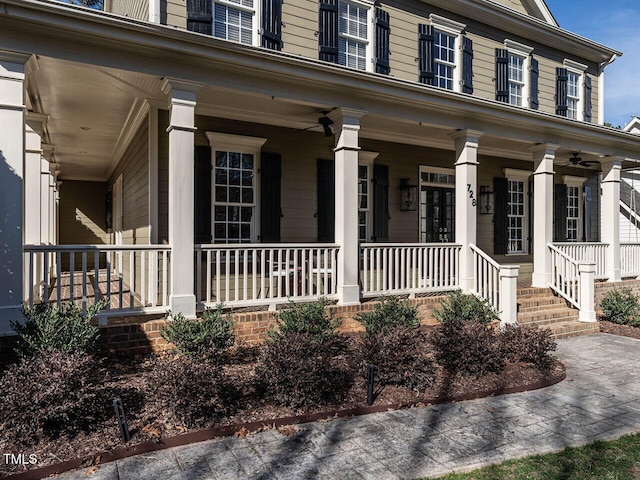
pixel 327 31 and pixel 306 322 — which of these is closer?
pixel 306 322

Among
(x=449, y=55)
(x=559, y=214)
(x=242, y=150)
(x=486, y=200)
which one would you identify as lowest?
(x=559, y=214)

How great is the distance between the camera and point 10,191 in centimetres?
475

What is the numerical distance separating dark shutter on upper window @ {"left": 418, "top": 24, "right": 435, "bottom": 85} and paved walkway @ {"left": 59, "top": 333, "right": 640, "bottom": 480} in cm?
636

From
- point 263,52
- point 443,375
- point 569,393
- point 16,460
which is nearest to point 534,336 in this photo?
point 569,393

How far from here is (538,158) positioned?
30.8 ft

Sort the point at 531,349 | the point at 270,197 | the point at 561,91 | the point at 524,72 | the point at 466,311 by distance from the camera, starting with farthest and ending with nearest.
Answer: the point at 561,91, the point at 524,72, the point at 270,197, the point at 466,311, the point at 531,349

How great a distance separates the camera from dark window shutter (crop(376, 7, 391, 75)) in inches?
331

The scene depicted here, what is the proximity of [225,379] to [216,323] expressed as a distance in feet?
3.62

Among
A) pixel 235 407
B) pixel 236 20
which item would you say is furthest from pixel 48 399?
pixel 236 20

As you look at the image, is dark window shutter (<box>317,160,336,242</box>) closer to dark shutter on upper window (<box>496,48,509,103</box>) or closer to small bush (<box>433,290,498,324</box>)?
small bush (<box>433,290,498,324</box>)

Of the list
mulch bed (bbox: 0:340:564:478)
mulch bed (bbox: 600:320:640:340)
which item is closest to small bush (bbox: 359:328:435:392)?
mulch bed (bbox: 0:340:564:478)

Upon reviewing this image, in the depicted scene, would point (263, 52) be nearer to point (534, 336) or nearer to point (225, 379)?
point (225, 379)

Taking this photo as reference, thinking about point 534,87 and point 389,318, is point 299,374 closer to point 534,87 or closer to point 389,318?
point 389,318

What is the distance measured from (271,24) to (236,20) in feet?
1.81
